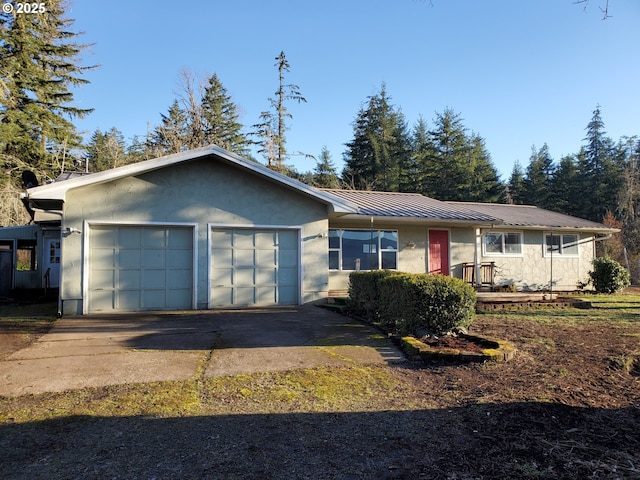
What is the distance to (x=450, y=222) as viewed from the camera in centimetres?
1440

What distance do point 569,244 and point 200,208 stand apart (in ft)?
51.3

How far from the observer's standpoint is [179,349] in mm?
6348

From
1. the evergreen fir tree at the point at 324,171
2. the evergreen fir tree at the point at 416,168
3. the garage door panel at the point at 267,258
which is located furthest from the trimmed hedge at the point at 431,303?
the evergreen fir tree at the point at 416,168

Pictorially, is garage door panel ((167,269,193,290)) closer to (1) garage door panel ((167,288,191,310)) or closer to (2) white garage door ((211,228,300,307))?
(1) garage door panel ((167,288,191,310))

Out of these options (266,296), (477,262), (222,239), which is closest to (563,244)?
(477,262)

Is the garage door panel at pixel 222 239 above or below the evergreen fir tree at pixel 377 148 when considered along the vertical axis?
below

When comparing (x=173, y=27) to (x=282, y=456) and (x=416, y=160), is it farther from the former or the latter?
(x=416, y=160)

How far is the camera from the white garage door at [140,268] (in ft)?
33.1

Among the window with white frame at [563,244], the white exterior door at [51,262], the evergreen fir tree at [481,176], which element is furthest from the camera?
the evergreen fir tree at [481,176]

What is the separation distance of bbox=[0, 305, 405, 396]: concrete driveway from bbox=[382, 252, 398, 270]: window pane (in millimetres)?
5379

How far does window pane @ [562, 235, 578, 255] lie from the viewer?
17.8 m

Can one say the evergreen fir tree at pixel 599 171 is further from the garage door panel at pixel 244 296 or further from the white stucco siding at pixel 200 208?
the garage door panel at pixel 244 296

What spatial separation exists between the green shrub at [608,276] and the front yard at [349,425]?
40.3ft

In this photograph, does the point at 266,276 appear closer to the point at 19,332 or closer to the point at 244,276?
the point at 244,276
